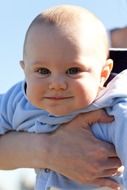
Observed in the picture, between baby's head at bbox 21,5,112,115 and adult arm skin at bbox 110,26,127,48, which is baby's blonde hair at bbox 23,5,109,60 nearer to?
baby's head at bbox 21,5,112,115

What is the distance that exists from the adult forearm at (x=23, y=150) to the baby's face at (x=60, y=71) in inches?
9.3

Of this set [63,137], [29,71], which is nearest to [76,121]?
[63,137]

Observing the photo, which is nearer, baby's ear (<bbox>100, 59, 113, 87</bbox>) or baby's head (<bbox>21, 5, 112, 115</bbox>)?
baby's head (<bbox>21, 5, 112, 115</bbox>)

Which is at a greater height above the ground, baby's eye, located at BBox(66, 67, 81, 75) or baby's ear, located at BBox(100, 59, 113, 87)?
baby's eye, located at BBox(66, 67, 81, 75)

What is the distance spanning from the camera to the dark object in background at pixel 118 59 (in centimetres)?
265

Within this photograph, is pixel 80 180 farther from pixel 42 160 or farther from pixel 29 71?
pixel 29 71

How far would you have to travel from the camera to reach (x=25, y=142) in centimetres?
275

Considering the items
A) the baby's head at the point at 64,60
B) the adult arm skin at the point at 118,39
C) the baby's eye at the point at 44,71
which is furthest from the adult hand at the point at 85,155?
the adult arm skin at the point at 118,39

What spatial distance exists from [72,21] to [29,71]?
8.5 inches

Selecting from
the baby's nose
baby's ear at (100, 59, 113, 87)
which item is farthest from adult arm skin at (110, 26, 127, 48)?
the baby's nose

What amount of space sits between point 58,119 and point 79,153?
139 mm

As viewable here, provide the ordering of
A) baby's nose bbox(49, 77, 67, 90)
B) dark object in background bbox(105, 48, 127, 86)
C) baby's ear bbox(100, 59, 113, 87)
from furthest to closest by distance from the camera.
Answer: dark object in background bbox(105, 48, 127, 86) < baby's ear bbox(100, 59, 113, 87) < baby's nose bbox(49, 77, 67, 90)

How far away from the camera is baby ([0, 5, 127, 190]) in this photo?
95.0 inches

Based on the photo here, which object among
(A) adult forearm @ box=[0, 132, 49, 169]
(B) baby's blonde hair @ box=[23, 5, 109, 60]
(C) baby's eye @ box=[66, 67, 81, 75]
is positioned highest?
(B) baby's blonde hair @ box=[23, 5, 109, 60]
